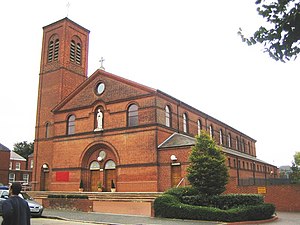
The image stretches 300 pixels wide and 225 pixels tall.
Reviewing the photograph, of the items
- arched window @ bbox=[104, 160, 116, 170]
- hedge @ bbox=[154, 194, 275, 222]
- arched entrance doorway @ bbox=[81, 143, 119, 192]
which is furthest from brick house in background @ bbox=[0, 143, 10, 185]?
hedge @ bbox=[154, 194, 275, 222]

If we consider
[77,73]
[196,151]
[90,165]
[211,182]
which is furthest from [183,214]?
[77,73]

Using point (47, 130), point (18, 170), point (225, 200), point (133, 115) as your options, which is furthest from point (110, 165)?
point (18, 170)

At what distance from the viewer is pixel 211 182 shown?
67.0 feet

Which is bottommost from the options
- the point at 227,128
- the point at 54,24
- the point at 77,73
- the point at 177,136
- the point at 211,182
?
the point at 211,182

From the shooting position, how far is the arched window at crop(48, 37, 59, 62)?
119 ft

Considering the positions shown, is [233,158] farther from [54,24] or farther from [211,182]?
[54,24]

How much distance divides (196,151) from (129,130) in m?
8.66

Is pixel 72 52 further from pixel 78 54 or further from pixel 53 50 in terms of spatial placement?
pixel 53 50

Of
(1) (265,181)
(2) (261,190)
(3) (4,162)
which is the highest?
(3) (4,162)

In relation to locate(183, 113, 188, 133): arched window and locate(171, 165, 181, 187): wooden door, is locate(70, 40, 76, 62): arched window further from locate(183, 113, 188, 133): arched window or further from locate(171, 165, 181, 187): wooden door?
locate(171, 165, 181, 187): wooden door

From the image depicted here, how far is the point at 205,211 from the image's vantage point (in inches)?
720

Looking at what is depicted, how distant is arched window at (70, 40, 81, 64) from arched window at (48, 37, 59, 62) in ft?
5.17

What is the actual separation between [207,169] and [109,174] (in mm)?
12063

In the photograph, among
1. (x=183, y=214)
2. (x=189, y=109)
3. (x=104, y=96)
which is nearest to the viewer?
(x=183, y=214)
